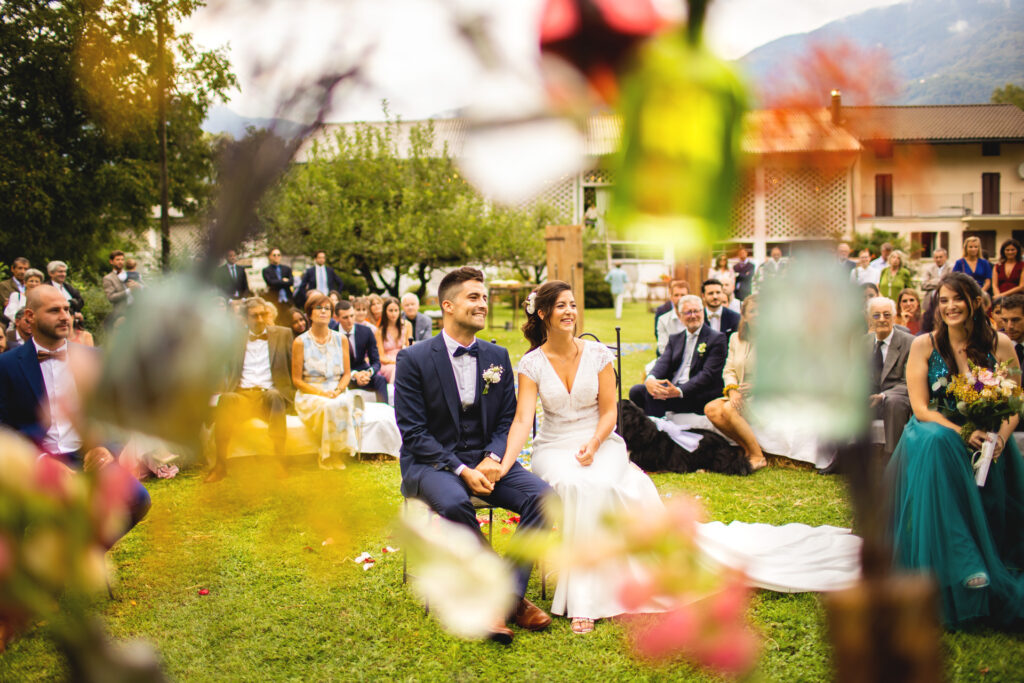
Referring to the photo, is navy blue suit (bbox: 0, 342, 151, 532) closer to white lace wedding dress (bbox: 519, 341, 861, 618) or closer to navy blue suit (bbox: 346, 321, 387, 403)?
white lace wedding dress (bbox: 519, 341, 861, 618)

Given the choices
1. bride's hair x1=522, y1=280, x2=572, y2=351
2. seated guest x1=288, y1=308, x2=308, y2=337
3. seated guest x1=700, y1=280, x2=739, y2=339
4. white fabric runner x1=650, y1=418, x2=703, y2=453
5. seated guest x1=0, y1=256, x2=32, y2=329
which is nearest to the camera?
bride's hair x1=522, y1=280, x2=572, y2=351

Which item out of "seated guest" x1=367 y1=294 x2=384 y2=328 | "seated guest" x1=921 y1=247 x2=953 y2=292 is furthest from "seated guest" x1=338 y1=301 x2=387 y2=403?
"seated guest" x1=921 y1=247 x2=953 y2=292

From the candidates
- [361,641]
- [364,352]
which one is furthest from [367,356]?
[361,641]

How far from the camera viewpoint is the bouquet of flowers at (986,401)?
331 cm

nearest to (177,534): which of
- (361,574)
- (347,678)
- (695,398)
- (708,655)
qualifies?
(708,655)

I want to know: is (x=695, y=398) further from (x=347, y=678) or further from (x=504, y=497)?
(x=347, y=678)

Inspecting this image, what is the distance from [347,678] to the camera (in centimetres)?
282

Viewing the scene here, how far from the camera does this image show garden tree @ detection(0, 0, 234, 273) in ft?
1.68

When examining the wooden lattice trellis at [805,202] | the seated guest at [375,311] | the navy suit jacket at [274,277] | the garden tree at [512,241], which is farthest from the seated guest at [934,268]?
the garden tree at [512,241]

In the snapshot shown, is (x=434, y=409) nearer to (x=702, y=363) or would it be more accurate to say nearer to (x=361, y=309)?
(x=702, y=363)

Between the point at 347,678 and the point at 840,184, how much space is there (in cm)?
295

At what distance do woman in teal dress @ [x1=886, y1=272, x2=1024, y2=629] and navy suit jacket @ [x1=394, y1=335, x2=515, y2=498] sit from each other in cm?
188

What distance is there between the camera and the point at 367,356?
6664mm

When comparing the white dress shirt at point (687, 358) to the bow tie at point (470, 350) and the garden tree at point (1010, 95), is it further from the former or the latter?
the garden tree at point (1010, 95)
